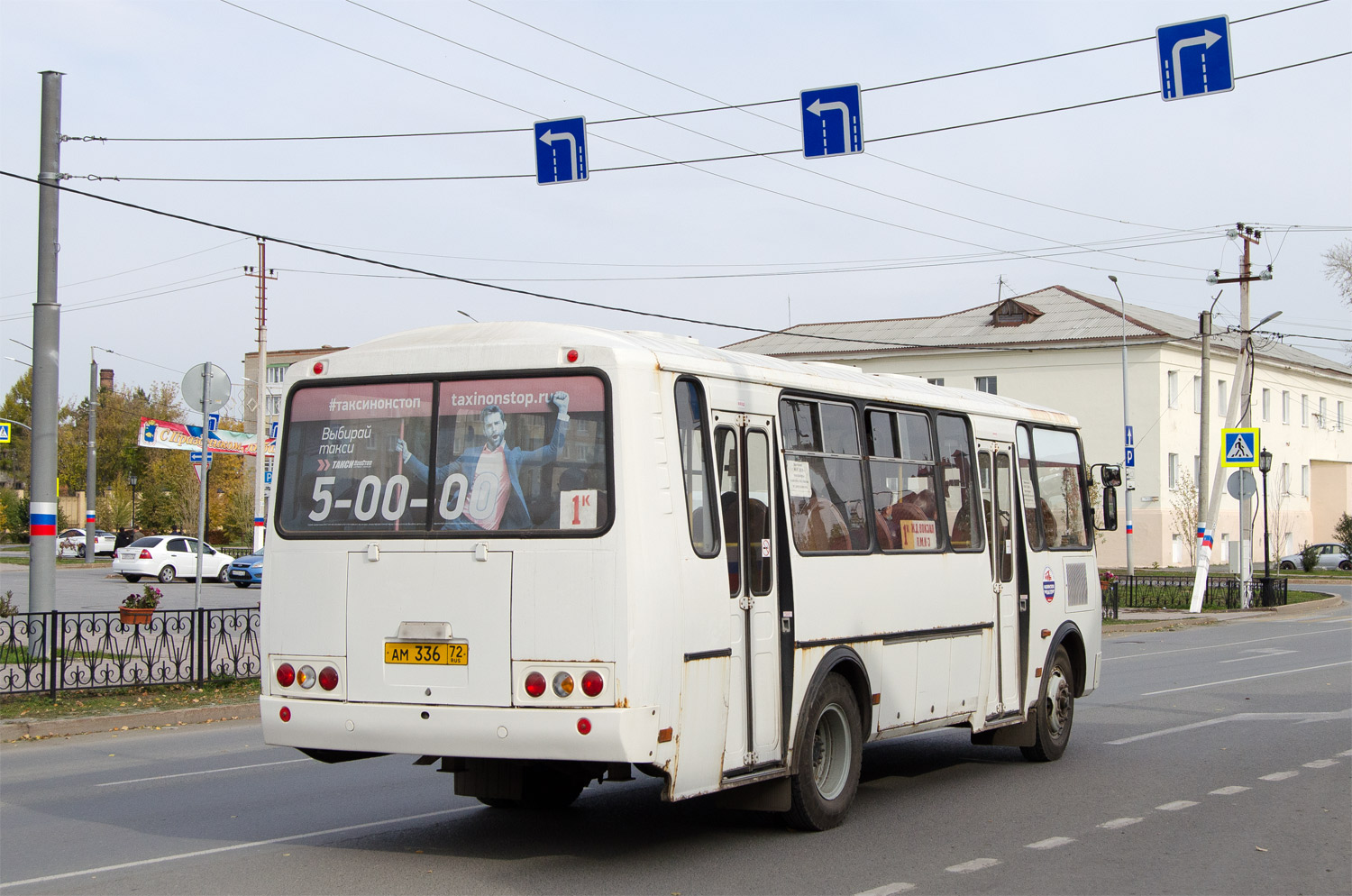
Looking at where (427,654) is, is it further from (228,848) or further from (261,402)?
(261,402)

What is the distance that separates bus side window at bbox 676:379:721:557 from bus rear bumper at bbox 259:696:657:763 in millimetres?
1063

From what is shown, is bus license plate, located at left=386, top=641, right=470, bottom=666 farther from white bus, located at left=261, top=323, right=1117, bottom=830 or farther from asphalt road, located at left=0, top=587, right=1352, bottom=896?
asphalt road, located at left=0, top=587, right=1352, bottom=896

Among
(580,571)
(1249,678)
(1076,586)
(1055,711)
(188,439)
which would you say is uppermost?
(188,439)

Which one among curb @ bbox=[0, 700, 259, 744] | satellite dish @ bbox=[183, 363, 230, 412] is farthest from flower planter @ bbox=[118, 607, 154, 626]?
curb @ bbox=[0, 700, 259, 744]

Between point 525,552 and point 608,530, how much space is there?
490 mm

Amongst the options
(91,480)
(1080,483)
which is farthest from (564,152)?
(91,480)

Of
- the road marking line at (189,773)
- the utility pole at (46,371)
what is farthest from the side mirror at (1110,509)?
the utility pole at (46,371)

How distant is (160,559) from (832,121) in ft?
114

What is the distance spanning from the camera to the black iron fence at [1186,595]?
117 feet

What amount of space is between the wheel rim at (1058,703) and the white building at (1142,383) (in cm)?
4075

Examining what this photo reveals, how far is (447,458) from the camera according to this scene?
763cm

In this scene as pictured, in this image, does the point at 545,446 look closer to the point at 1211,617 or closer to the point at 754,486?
the point at 754,486

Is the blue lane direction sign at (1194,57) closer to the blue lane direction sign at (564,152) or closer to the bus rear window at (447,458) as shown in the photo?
the blue lane direction sign at (564,152)

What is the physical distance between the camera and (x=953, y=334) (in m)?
63.1
